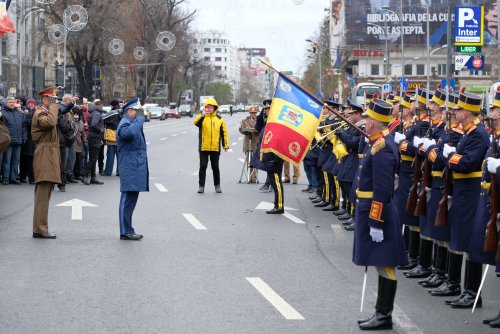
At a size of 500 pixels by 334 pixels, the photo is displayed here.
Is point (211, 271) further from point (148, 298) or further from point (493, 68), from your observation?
point (493, 68)

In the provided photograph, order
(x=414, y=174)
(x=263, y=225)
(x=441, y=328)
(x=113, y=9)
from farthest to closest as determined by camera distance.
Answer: (x=113, y=9)
(x=263, y=225)
(x=414, y=174)
(x=441, y=328)

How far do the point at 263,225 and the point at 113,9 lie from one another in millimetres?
59207

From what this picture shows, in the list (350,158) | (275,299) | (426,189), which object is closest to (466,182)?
(426,189)

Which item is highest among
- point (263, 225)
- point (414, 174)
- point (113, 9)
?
point (113, 9)

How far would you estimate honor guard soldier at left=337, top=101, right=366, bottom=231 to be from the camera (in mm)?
14945

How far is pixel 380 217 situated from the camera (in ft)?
26.1

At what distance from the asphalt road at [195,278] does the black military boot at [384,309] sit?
12 centimetres

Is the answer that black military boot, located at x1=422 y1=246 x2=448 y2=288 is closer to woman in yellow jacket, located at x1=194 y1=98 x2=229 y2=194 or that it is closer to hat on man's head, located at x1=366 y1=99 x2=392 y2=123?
hat on man's head, located at x1=366 y1=99 x2=392 y2=123

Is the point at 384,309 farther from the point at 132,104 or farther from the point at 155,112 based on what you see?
the point at 155,112

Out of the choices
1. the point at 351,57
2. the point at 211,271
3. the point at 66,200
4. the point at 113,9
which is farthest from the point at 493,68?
the point at 211,271

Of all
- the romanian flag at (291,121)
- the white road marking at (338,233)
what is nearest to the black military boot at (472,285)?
the romanian flag at (291,121)

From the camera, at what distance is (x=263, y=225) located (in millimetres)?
14977

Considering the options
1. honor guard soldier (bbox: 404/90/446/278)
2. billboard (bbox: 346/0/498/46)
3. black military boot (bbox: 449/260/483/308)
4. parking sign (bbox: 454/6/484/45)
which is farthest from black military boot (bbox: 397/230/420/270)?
billboard (bbox: 346/0/498/46)

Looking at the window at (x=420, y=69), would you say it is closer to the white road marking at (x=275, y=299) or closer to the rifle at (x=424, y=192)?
the rifle at (x=424, y=192)
